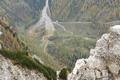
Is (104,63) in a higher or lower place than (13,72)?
higher

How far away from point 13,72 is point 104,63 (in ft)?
39.2

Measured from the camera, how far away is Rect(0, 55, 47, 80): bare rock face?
43.8 m

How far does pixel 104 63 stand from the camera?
41312 mm

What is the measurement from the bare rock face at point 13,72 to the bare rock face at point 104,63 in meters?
8.00

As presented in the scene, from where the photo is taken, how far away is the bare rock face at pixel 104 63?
39844mm

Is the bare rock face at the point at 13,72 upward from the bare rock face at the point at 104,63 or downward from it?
downward

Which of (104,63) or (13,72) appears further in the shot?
(13,72)

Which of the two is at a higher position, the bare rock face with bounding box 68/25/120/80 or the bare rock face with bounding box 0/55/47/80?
the bare rock face with bounding box 68/25/120/80

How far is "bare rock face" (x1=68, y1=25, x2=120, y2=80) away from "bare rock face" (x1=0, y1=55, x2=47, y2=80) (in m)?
8.00

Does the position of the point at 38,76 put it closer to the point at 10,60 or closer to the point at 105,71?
the point at 10,60

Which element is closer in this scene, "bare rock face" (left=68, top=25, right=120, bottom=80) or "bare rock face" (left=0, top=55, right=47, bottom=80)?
"bare rock face" (left=68, top=25, right=120, bottom=80)

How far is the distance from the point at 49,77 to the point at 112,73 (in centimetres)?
1383

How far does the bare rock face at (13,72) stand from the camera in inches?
1726

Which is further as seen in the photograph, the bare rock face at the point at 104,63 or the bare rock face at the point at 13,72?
the bare rock face at the point at 13,72
